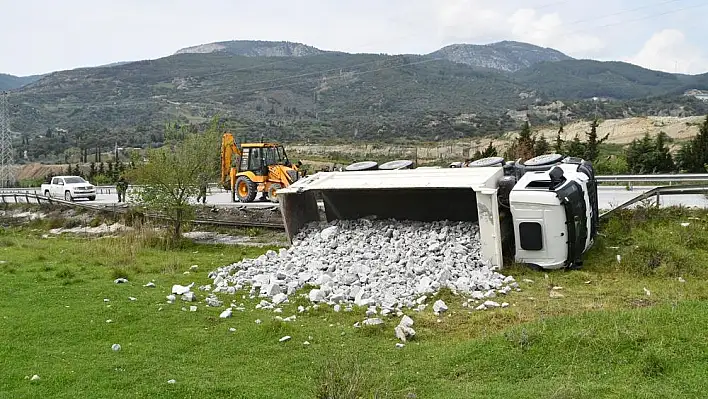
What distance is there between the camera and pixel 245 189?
24969mm

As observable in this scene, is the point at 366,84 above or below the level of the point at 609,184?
above

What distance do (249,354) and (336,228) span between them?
7.04 m

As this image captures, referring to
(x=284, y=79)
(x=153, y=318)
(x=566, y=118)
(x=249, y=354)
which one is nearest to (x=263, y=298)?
(x=153, y=318)

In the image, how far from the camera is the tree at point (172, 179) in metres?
18.3

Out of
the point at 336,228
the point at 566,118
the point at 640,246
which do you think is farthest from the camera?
the point at 566,118

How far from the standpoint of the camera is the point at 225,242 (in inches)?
752

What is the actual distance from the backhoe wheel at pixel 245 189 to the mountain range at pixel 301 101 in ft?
165

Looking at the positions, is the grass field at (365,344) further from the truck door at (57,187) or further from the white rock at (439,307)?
the truck door at (57,187)

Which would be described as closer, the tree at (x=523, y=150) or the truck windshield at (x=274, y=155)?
the truck windshield at (x=274, y=155)

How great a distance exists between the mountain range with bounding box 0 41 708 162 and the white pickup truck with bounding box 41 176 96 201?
39.0 m

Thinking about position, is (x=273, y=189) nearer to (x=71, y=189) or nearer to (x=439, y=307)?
(x=71, y=189)

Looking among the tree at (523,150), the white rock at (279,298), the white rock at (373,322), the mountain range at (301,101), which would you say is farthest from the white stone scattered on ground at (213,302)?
the mountain range at (301,101)

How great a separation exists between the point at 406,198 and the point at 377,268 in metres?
4.75

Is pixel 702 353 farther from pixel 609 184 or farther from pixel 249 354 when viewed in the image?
pixel 609 184
